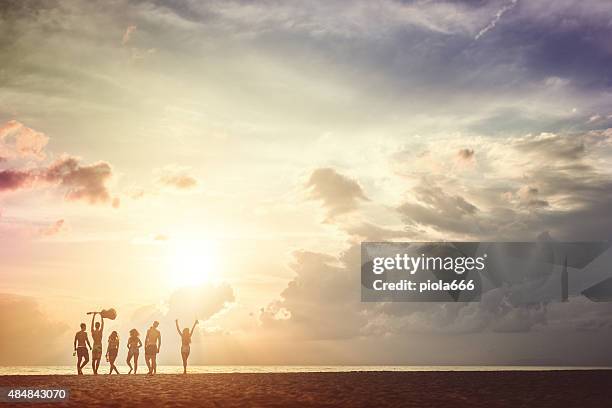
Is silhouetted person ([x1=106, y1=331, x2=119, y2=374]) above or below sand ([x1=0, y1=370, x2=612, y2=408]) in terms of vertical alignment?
above

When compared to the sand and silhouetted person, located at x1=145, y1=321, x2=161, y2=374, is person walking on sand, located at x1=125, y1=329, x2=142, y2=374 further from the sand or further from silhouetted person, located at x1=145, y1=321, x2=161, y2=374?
the sand

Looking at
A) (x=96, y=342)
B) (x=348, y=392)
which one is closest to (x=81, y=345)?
(x=96, y=342)

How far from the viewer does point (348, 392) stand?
94.0ft

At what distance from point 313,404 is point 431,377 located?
1390 centimetres

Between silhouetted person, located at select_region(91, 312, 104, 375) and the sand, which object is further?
silhouetted person, located at select_region(91, 312, 104, 375)

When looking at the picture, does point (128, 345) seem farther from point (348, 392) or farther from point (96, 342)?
point (348, 392)

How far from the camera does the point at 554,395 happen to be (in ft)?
93.6

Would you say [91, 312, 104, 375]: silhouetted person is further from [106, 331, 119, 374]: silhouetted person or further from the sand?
the sand

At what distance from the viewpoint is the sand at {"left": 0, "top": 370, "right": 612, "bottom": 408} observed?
25094 millimetres

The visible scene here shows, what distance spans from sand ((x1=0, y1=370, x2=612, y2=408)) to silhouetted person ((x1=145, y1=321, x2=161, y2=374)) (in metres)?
4.25

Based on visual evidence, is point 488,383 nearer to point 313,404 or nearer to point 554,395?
point 554,395

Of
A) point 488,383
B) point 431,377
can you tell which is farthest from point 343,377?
point 488,383

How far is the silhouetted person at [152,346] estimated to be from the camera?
3903cm

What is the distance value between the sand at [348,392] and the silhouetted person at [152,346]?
4252mm
